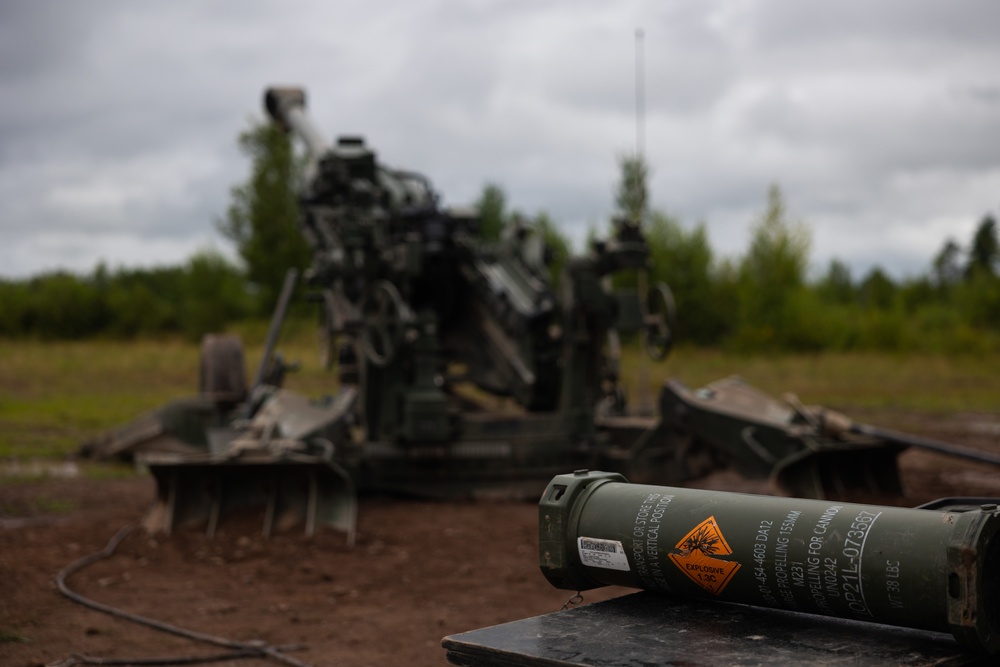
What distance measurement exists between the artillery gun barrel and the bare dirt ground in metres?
4.08

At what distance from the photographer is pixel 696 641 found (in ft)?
8.86

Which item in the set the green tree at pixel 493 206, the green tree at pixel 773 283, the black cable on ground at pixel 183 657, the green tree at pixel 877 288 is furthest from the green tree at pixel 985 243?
the black cable on ground at pixel 183 657

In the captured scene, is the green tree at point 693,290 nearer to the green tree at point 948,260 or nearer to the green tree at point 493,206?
the green tree at point 493,206

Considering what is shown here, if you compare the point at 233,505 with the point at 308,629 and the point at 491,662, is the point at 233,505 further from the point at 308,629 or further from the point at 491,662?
the point at 491,662

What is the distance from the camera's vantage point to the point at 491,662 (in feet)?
8.77

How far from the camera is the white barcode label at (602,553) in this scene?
3.00 m

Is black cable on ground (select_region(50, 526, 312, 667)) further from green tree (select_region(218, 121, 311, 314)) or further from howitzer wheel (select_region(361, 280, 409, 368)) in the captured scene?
green tree (select_region(218, 121, 311, 314))

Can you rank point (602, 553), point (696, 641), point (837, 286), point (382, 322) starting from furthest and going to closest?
1. point (837, 286)
2. point (382, 322)
3. point (602, 553)
4. point (696, 641)

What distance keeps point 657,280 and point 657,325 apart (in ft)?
81.3

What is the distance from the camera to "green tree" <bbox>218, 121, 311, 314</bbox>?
125 ft

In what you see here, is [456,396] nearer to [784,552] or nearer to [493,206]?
[784,552]

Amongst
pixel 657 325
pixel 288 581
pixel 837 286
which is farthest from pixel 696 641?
pixel 837 286

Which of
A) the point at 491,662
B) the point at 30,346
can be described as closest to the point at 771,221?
the point at 30,346

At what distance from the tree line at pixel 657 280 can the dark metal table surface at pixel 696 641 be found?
87.9 feet
